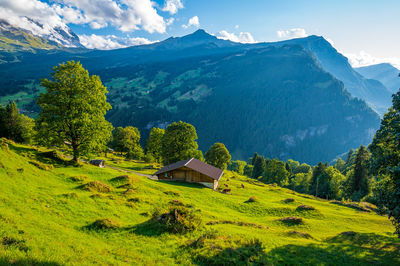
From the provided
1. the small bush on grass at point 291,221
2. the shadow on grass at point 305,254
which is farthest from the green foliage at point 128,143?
the shadow on grass at point 305,254

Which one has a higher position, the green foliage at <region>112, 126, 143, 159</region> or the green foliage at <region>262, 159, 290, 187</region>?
the green foliage at <region>112, 126, 143, 159</region>

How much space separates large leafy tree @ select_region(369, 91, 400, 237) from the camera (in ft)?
58.5

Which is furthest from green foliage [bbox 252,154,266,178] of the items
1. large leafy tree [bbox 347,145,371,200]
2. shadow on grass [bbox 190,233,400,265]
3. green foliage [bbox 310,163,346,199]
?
shadow on grass [bbox 190,233,400,265]

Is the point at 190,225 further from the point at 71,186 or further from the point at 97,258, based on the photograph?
the point at 71,186

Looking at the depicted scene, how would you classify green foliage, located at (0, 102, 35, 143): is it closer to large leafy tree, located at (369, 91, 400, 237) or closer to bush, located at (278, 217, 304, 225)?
bush, located at (278, 217, 304, 225)

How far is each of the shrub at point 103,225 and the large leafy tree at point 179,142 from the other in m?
55.6

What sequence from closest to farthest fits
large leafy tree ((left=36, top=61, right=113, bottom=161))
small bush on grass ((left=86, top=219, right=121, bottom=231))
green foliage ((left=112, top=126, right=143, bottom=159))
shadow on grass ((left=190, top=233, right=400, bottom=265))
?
1. shadow on grass ((left=190, top=233, right=400, bottom=265))
2. small bush on grass ((left=86, top=219, right=121, bottom=231))
3. large leafy tree ((left=36, top=61, right=113, bottom=161))
4. green foliage ((left=112, top=126, right=143, bottom=159))

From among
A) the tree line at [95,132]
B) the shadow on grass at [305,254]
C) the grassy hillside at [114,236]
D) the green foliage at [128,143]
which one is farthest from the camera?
the green foliage at [128,143]

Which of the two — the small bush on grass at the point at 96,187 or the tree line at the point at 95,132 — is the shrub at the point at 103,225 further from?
the tree line at the point at 95,132

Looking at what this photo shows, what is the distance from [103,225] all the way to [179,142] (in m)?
56.9

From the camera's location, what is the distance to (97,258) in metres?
12.8

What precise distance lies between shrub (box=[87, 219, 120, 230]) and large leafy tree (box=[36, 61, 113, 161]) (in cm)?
2098

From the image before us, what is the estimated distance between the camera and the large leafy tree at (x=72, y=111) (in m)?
34.0

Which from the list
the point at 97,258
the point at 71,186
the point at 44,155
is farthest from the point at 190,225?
the point at 44,155
